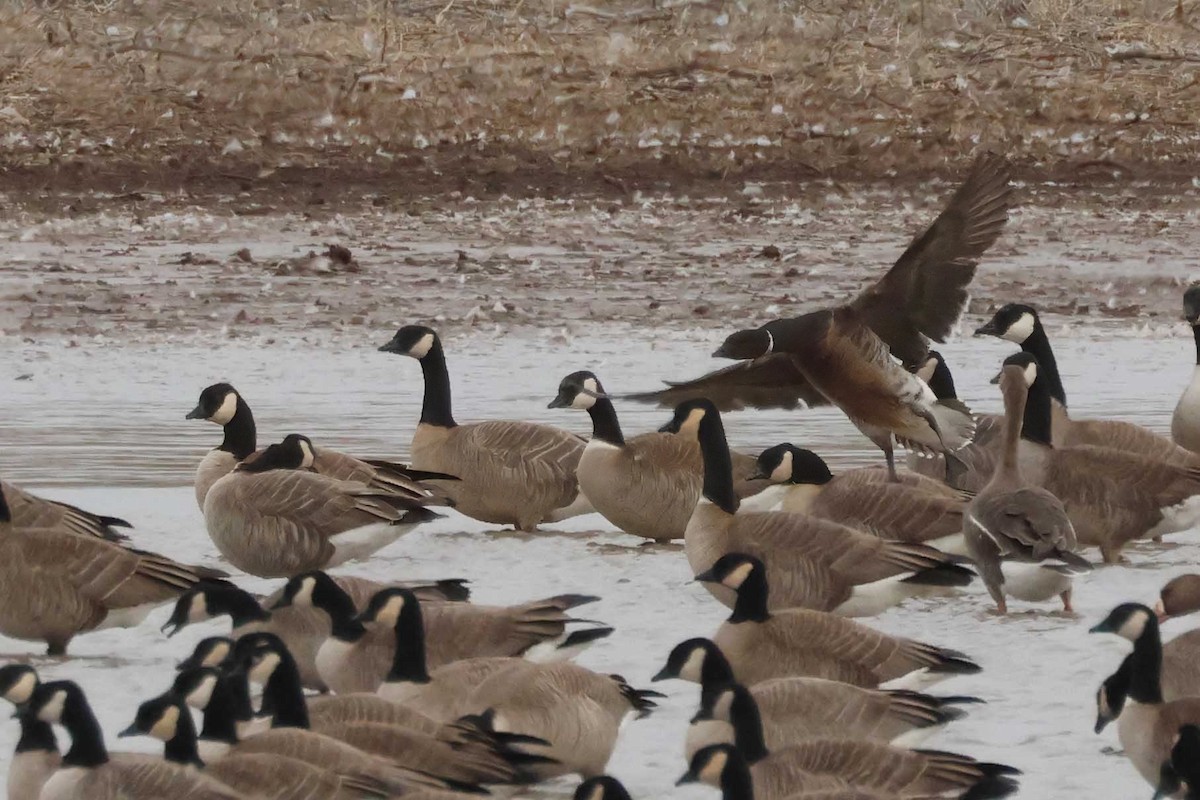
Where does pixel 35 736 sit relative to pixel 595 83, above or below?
below

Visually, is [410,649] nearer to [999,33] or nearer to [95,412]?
[95,412]

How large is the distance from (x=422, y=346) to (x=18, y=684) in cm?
444

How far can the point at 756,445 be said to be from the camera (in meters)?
10.0

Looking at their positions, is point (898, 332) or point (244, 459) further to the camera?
point (898, 332)

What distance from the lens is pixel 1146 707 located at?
5.14 meters

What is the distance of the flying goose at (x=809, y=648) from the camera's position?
565cm

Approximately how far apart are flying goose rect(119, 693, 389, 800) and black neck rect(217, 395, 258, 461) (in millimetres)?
3575

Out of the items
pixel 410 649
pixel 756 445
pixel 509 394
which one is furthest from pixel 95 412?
pixel 410 649

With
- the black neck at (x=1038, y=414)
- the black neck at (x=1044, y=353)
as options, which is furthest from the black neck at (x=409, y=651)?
the black neck at (x=1044, y=353)

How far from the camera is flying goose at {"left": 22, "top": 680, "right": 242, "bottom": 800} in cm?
456

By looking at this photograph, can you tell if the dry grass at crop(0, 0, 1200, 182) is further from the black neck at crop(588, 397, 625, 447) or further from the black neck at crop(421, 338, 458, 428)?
the black neck at crop(588, 397, 625, 447)

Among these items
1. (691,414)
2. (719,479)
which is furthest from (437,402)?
(719,479)

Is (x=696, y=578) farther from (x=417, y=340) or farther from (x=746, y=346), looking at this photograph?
(x=417, y=340)

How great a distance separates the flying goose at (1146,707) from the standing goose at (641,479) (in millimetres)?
2990
